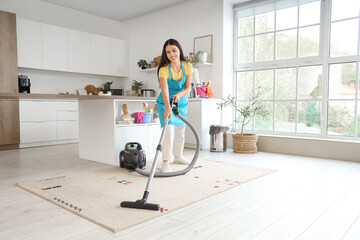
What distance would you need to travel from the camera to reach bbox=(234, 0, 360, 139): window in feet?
12.5

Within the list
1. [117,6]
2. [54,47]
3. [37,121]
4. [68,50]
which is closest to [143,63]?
[117,6]

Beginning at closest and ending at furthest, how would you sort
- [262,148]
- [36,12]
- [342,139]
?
[342,139], [262,148], [36,12]

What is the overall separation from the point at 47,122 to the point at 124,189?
10.7 ft

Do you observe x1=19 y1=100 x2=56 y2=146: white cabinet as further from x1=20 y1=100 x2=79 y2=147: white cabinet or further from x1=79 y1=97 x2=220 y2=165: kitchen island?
x1=79 y1=97 x2=220 y2=165: kitchen island

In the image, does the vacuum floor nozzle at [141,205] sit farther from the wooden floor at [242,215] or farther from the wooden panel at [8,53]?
the wooden panel at [8,53]

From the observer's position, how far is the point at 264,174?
2.75 m

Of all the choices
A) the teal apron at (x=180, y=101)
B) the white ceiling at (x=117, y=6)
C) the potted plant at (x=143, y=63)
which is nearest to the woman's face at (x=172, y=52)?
the teal apron at (x=180, y=101)

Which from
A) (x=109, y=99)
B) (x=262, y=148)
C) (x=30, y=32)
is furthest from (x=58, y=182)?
(x=30, y=32)

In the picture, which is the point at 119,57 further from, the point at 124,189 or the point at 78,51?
the point at 124,189

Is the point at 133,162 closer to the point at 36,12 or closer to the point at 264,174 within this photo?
the point at 264,174

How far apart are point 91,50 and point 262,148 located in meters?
3.85

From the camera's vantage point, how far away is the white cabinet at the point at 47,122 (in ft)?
15.1

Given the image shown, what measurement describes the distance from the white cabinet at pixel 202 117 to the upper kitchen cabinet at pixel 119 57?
2.48 m

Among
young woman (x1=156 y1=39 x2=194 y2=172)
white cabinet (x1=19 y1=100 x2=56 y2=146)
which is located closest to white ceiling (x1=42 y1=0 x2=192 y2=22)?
white cabinet (x1=19 y1=100 x2=56 y2=146)
